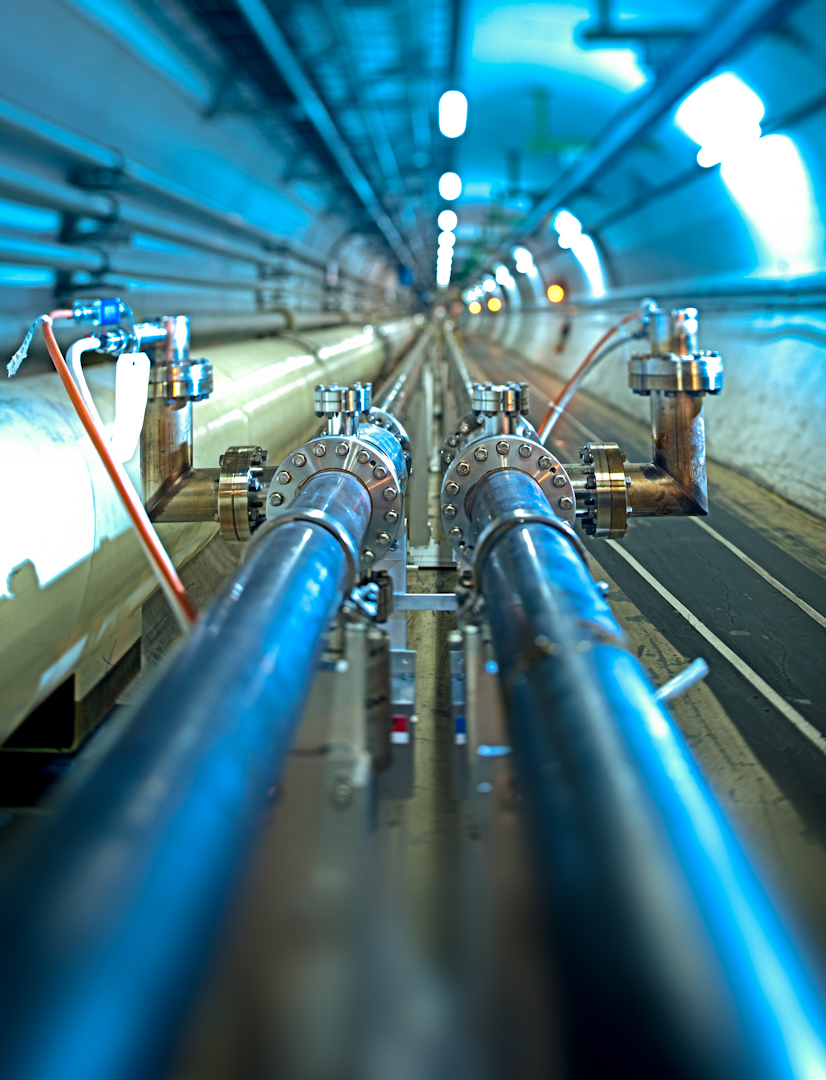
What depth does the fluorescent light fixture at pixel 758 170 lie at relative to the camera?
14.0 feet

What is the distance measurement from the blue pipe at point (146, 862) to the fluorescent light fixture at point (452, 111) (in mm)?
4148

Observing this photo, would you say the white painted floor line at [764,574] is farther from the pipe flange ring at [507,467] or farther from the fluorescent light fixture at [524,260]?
the fluorescent light fixture at [524,260]

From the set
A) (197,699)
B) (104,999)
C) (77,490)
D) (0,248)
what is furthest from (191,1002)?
(0,248)

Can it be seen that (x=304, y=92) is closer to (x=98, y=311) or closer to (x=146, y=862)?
(x=98, y=311)

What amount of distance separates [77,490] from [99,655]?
46 cm

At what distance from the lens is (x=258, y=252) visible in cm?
542

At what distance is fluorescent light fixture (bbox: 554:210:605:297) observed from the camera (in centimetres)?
932

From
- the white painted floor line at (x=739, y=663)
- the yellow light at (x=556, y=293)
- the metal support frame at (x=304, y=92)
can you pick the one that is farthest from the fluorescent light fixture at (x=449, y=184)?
the white painted floor line at (x=739, y=663)

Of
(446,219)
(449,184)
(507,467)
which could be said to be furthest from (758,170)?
(446,219)

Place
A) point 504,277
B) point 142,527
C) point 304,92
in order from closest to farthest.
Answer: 1. point 142,527
2. point 304,92
3. point 504,277

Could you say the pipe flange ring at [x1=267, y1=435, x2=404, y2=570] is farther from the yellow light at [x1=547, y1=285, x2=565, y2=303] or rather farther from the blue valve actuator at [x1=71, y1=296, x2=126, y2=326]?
the yellow light at [x1=547, y1=285, x2=565, y2=303]

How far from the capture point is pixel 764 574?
2779 mm

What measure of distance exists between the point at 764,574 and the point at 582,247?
782 cm

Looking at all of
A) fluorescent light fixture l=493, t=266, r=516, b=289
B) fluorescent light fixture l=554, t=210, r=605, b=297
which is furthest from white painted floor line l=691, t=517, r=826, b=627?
fluorescent light fixture l=493, t=266, r=516, b=289
